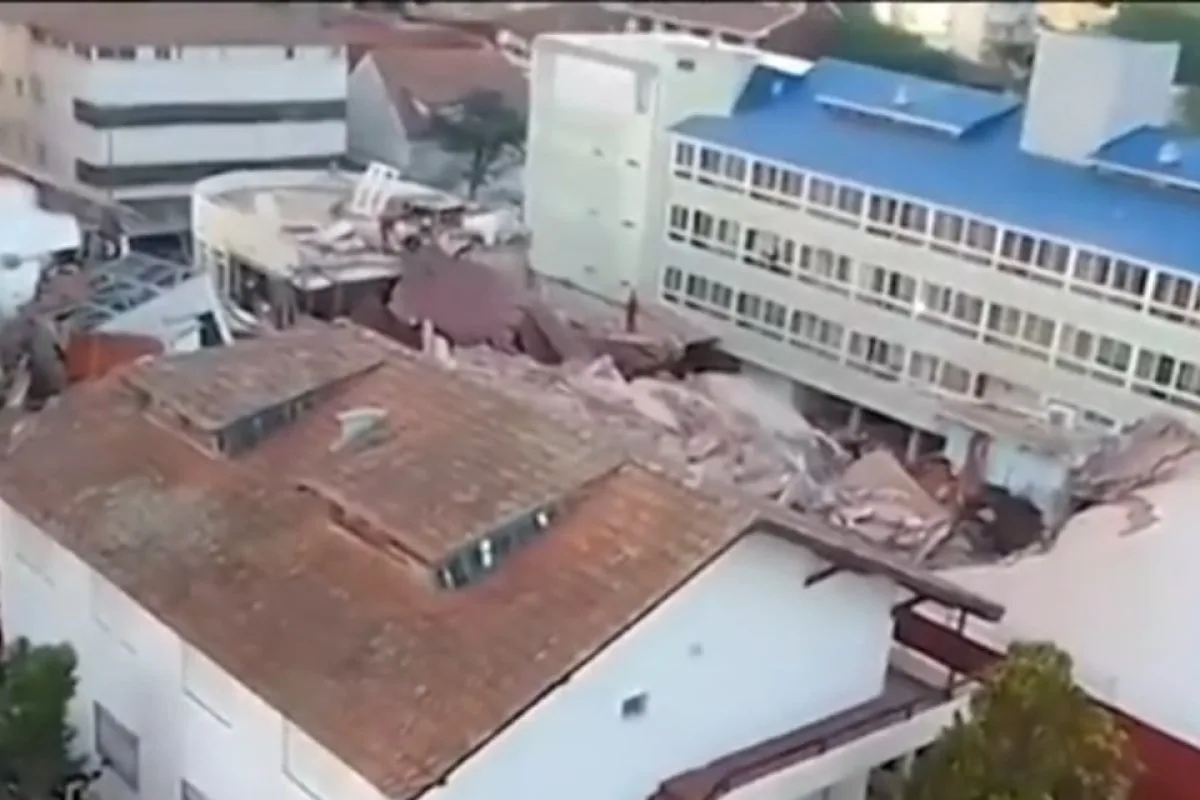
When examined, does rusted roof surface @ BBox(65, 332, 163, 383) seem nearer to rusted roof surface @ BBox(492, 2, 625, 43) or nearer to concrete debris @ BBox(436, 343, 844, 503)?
concrete debris @ BBox(436, 343, 844, 503)

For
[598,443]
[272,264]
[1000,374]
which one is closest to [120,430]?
[598,443]

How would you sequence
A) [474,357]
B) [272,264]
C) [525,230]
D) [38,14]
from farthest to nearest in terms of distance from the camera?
[38,14] → [525,230] → [272,264] → [474,357]

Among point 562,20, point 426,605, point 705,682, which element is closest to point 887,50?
point 562,20

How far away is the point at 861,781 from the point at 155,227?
8.88 meters

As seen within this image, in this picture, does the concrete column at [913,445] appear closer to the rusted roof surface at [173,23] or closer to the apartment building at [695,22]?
the apartment building at [695,22]

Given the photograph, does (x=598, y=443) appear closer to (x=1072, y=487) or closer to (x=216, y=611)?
(x=216, y=611)

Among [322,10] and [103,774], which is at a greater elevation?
[322,10]

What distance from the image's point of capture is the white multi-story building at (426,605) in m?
5.35

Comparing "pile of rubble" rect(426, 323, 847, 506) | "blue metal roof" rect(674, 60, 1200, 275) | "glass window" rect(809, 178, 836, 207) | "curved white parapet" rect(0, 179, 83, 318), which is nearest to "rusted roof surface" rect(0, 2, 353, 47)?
"curved white parapet" rect(0, 179, 83, 318)

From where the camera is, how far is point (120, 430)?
6855 millimetres

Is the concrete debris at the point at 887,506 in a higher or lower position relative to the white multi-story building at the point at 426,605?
lower

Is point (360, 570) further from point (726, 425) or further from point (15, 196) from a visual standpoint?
point (15, 196)

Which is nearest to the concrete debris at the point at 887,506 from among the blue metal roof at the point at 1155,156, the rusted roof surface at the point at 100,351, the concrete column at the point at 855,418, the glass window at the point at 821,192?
the concrete column at the point at 855,418

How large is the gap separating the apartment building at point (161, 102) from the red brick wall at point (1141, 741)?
856cm
